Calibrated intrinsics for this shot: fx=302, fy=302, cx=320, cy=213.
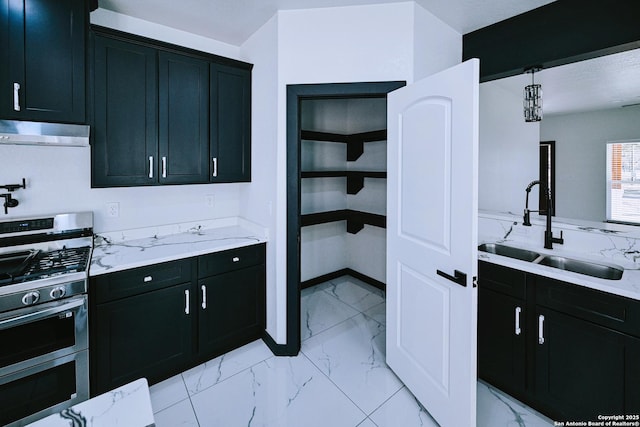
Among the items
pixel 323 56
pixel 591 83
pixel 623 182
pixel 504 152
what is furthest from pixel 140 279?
pixel 623 182

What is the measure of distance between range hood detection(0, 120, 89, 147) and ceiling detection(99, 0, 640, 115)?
102 cm

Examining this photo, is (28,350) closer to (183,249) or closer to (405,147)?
(183,249)

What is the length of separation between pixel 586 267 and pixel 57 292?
323cm

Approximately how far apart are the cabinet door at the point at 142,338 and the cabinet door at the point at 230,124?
40.6 inches

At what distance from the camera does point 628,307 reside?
1.46 m

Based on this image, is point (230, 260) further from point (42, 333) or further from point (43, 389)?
point (43, 389)

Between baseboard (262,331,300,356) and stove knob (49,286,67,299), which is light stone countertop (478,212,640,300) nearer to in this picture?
baseboard (262,331,300,356)

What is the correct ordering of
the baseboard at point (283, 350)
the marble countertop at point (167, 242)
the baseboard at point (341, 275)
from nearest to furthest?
the marble countertop at point (167, 242)
the baseboard at point (283, 350)
the baseboard at point (341, 275)

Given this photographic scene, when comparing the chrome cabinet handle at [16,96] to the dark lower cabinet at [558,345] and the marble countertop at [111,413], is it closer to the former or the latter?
the marble countertop at [111,413]

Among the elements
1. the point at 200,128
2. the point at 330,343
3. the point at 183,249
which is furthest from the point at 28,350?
the point at 330,343

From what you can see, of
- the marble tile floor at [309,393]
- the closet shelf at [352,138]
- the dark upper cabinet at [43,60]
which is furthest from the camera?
the closet shelf at [352,138]

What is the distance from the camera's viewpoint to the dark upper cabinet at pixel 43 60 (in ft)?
5.54

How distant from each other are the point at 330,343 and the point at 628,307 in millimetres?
1946

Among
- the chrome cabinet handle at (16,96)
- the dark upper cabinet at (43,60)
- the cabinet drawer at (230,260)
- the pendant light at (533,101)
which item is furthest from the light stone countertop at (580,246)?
the chrome cabinet handle at (16,96)
